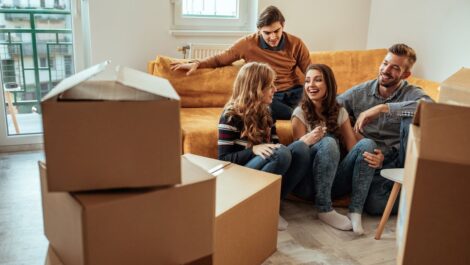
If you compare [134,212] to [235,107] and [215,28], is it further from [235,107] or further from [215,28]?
[215,28]

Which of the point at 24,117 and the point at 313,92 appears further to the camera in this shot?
the point at 24,117

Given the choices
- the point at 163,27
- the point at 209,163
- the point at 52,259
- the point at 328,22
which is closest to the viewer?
the point at 52,259

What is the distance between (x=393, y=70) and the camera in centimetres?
241

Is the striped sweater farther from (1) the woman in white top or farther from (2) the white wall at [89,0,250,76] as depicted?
(2) the white wall at [89,0,250,76]

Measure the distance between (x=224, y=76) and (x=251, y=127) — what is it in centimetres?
95

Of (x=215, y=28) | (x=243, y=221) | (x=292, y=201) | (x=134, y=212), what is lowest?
(x=292, y=201)

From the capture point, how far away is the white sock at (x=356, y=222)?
222 centimetres

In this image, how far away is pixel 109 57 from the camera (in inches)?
128

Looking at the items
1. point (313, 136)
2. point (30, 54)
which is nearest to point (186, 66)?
point (313, 136)

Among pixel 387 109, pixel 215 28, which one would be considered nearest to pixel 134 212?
pixel 387 109

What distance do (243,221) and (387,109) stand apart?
112 cm

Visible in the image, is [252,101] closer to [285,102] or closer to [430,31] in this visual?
[285,102]

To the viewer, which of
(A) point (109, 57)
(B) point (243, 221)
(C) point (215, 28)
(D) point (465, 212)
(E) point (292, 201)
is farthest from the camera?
(C) point (215, 28)

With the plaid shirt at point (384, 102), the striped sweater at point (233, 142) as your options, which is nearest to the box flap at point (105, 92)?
the striped sweater at point (233, 142)
